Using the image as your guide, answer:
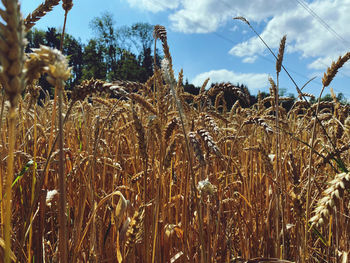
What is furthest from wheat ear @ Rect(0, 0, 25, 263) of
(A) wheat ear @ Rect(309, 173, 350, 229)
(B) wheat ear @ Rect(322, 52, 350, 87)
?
(B) wheat ear @ Rect(322, 52, 350, 87)

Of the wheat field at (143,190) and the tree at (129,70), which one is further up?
the tree at (129,70)

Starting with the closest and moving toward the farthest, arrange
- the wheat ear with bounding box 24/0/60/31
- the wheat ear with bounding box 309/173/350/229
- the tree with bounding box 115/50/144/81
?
1. the wheat ear with bounding box 309/173/350/229
2. the wheat ear with bounding box 24/0/60/31
3. the tree with bounding box 115/50/144/81

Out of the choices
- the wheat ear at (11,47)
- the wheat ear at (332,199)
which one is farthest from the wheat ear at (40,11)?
the wheat ear at (332,199)

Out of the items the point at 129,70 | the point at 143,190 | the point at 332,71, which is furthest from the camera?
the point at 129,70

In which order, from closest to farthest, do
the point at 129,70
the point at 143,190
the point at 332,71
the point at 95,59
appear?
the point at 332,71 → the point at 143,190 → the point at 129,70 → the point at 95,59

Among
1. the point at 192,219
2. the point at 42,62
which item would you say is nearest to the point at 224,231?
the point at 192,219

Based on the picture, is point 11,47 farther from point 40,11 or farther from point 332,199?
point 40,11

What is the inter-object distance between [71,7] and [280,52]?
0.99 m

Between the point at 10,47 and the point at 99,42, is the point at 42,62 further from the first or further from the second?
the point at 99,42

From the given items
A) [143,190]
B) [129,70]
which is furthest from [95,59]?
[143,190]

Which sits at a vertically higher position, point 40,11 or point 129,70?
point 129,70

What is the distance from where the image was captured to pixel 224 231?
151 cm

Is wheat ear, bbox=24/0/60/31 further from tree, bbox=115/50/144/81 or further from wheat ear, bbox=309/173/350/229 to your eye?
tree, bbox=115/50/144/81

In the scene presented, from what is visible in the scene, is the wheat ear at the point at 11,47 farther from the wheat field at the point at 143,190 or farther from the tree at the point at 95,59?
the tree at the point at 95,59
